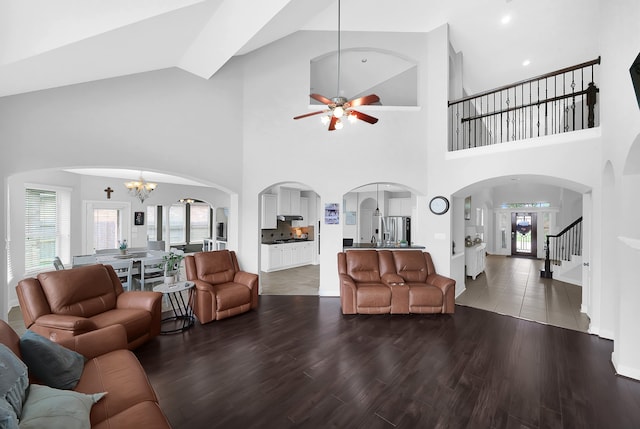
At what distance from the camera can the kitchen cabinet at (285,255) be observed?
755 centimetres

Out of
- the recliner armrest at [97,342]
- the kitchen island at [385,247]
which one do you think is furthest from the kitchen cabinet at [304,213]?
the recliner armrest at [97,342]

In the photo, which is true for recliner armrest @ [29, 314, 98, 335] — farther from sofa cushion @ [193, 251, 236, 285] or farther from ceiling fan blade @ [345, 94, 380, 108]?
ceiling fan blade @ [345, 94, 380, 108]

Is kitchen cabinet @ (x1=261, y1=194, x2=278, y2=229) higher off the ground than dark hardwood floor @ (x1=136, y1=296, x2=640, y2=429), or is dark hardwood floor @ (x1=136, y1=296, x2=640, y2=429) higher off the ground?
kitchen cabinet @ (x1=261, y1=194, x2=278, y2=229)

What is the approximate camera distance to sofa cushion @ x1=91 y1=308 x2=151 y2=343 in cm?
300

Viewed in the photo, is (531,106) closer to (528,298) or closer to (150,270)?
(528,298)

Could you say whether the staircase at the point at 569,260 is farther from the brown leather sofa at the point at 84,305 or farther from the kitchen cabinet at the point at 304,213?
the brown leather sofa at the point at 84,305

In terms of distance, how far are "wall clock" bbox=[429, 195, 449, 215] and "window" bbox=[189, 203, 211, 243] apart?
8.34m

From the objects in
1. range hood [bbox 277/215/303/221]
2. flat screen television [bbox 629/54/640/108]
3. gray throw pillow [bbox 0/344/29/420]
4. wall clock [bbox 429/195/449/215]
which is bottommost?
gray throw pillow [bbox 0/344/29/420]

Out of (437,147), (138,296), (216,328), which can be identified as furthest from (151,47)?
(437,147)

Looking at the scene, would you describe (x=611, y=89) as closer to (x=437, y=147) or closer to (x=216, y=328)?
(x=437, y=147)

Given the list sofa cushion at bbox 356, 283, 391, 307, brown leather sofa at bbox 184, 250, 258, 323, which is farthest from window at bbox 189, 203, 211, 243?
sofa cushion at bbox 356, 283, 391, 307

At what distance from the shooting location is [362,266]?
4828mm

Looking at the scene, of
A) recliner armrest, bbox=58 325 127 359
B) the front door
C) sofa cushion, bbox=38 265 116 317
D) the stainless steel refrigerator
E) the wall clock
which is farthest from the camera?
the front door

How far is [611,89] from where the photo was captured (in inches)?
117
